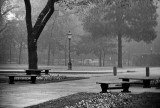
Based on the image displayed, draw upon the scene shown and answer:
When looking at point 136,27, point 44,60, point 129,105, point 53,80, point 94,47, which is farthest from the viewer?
point 44,60

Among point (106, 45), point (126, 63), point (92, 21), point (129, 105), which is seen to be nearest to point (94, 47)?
point (106, 45)

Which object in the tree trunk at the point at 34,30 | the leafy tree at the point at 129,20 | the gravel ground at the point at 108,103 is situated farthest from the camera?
the leafy tree at the point at 129,20

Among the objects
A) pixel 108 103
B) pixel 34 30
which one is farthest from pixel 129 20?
pixel 108 103

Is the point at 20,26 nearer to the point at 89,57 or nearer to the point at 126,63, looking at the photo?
the point at 89,57

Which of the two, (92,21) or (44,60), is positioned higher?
(92,21)

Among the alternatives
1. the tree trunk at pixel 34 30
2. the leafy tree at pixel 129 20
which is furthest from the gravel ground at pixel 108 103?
the leafy tree at pixel 129 20

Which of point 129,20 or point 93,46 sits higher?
point 129,20

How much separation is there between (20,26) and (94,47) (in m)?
11.8

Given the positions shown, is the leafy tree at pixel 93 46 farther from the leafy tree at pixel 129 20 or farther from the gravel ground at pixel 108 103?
the gravel ground at pixel 108 103

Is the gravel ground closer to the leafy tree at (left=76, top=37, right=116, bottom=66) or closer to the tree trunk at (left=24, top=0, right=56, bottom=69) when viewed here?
the tree trunk at (left=24, top=0, right=56, bottom=69)

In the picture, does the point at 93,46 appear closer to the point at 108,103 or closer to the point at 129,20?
the point at 129,20

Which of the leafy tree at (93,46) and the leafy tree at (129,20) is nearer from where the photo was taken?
the leafy tree at (129,20)

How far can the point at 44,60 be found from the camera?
226ft

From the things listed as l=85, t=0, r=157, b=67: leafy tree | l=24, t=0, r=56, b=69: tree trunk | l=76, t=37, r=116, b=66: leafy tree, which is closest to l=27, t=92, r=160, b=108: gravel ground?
l=24, t=0, r=56, b=69: tree trunk
